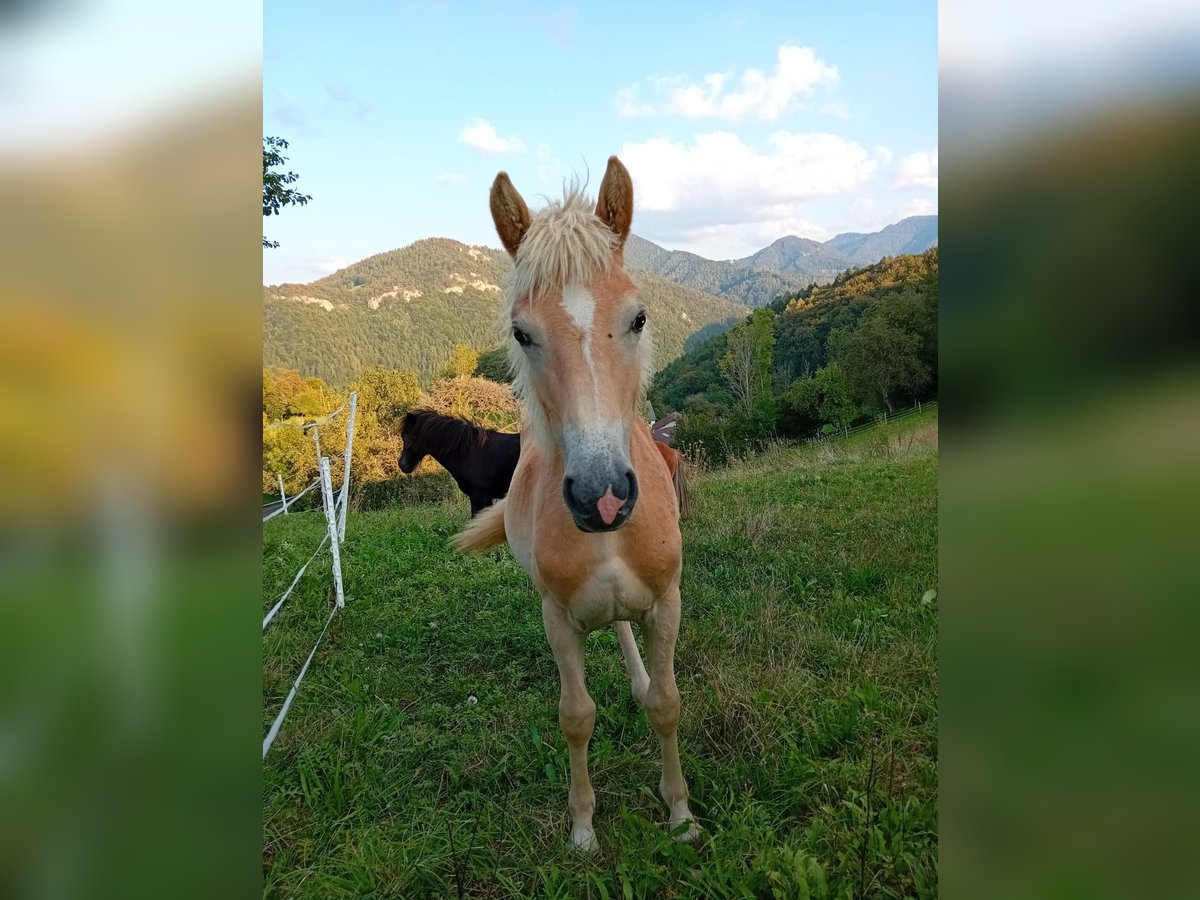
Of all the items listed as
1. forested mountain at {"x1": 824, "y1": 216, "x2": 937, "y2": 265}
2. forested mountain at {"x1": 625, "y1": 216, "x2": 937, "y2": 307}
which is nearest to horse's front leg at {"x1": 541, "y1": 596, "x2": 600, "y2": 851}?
forested mountain at {"x1": 625, "y1": 216, "x2": 937, "y2": 307}

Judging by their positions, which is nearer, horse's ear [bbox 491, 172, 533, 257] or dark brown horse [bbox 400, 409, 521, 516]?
horse's ear [bbox 491, 172, 533, 257]

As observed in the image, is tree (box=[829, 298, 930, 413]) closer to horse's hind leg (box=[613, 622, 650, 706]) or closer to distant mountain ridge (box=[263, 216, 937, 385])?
distant mountain ridge (box=[263, 216, 937, 385])

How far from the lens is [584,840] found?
239 centimetres

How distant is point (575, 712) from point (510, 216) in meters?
1.99

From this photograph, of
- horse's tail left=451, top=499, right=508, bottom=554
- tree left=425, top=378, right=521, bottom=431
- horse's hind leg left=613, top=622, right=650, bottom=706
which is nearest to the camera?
horse's hind leg left=613, top=622, right=650, bottom=706

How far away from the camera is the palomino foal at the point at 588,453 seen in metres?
1.73

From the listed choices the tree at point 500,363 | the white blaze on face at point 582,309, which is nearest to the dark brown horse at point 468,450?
the tree at point 500,363

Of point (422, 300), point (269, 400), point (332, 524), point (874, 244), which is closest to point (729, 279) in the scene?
point (874, 244)

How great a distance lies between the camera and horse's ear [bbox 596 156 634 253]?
2.18m

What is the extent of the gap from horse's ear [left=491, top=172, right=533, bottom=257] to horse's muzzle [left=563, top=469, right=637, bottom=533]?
1041mm

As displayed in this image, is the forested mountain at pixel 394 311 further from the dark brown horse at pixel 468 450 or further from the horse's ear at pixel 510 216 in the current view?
the horse's ear at pixel 510 216
